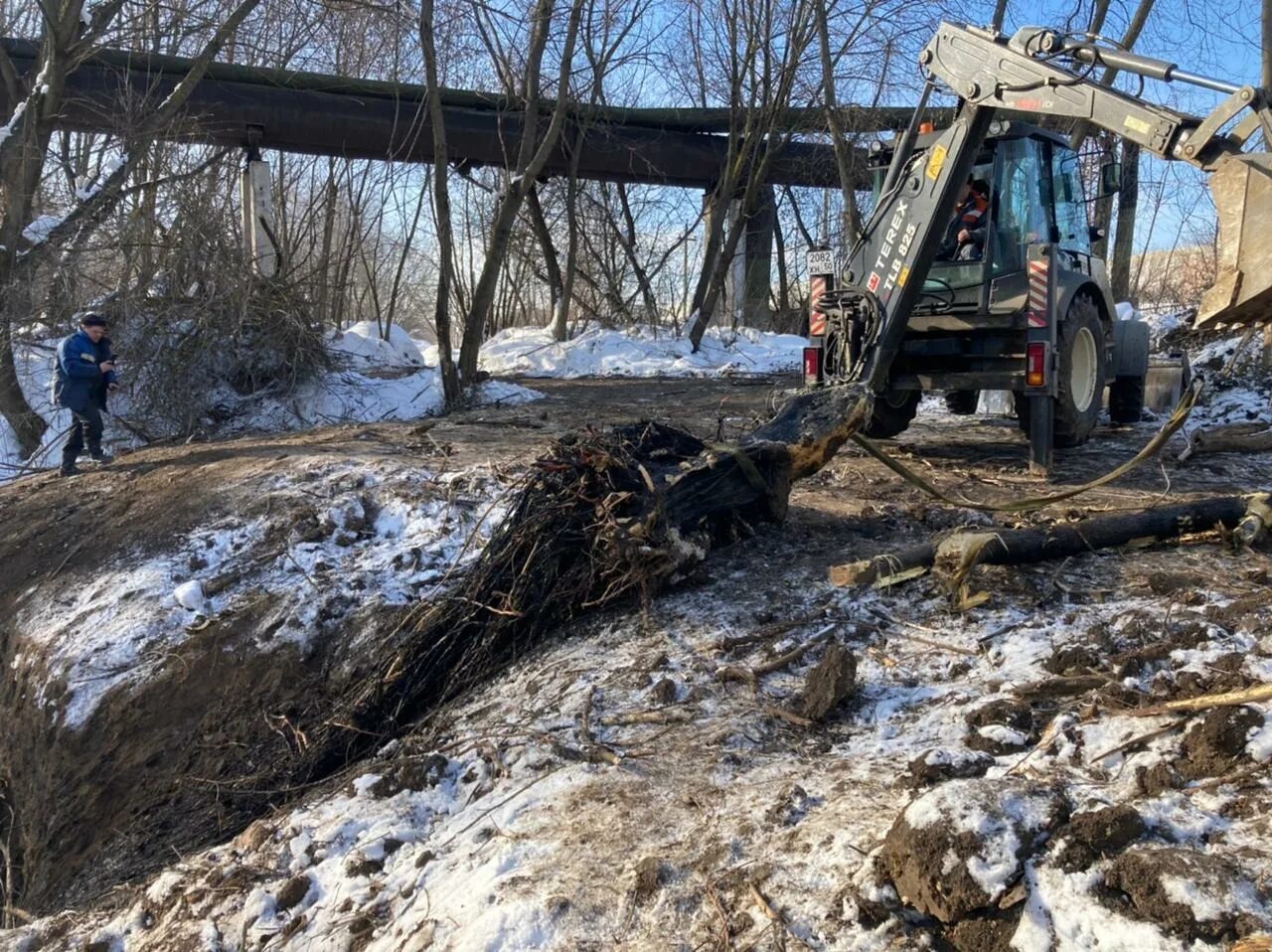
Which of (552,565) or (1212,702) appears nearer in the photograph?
(1212,702)

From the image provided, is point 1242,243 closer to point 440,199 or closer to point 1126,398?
point 1126,398

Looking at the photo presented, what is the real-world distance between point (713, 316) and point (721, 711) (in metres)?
17.2

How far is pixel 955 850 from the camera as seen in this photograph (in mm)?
2543

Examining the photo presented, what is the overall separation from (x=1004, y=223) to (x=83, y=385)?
7805 mm

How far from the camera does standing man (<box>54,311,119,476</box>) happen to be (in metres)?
8.71

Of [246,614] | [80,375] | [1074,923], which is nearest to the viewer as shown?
[1074,923]

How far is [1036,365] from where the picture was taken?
22.0 feet

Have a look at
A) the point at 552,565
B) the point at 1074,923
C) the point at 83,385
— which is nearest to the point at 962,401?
the point at 552,565

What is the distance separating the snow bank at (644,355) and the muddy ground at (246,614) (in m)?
7.64

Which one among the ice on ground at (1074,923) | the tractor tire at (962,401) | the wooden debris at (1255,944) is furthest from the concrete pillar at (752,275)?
the wooden debris at (1255,944)

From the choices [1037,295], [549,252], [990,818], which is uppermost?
[549,252]

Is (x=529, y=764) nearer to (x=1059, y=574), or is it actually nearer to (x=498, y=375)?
(x=1059, y=574)

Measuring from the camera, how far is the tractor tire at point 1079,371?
23.3 ft

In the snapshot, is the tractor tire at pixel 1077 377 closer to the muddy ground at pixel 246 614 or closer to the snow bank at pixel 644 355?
the muddy ground at pixel 246 614
